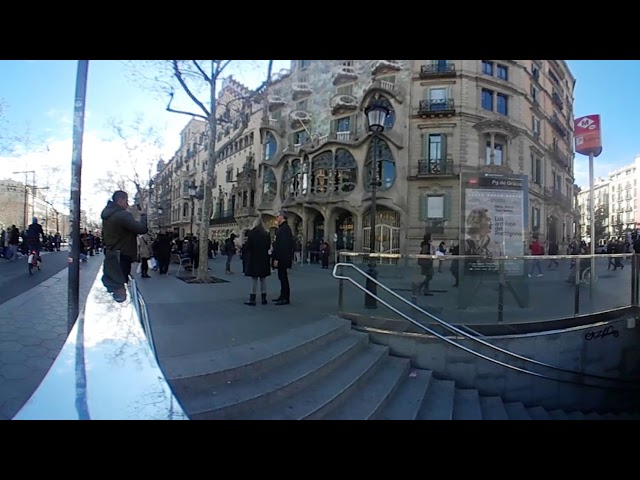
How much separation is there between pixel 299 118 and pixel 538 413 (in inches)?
505

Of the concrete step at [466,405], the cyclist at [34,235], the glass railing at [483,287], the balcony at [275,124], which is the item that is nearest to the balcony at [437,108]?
the balcony at [275,124]

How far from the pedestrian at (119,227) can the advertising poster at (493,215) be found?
20.4 feet

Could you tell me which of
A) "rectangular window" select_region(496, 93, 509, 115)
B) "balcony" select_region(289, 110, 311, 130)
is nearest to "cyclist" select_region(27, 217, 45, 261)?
"balcony" select_region(289, 110, 311, 130)

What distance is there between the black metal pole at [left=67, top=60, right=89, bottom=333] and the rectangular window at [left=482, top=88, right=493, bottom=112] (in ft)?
46.1

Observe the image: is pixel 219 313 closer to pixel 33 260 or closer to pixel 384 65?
pixel 384 65

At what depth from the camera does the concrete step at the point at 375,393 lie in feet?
8.39

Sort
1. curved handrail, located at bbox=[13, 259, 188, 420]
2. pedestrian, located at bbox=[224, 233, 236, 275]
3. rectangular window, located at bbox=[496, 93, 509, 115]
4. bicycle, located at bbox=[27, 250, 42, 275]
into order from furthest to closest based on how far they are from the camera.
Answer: rectangular window, located at bbox=[496, 93, 509, 115], pedestrian, located at bbox=[224, 233, 236, 275], bicycle, located at bbox=[27, 250, 42, 275], curved handrail, located at bbox=[13, 259, 188, 420]

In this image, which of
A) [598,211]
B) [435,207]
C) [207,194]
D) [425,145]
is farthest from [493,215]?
[425,145]

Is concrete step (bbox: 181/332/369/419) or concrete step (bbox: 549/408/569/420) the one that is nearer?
concrete step (bbox: 181/332/369/419)

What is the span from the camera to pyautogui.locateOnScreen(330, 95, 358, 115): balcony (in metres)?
14.2

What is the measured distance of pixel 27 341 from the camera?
3.37m

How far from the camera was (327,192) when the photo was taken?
14.4 m

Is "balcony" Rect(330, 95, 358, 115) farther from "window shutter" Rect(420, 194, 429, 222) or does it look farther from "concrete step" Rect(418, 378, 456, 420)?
"concrete step" Rect(418, 378, 456, 420)

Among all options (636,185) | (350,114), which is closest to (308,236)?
(350,114)
